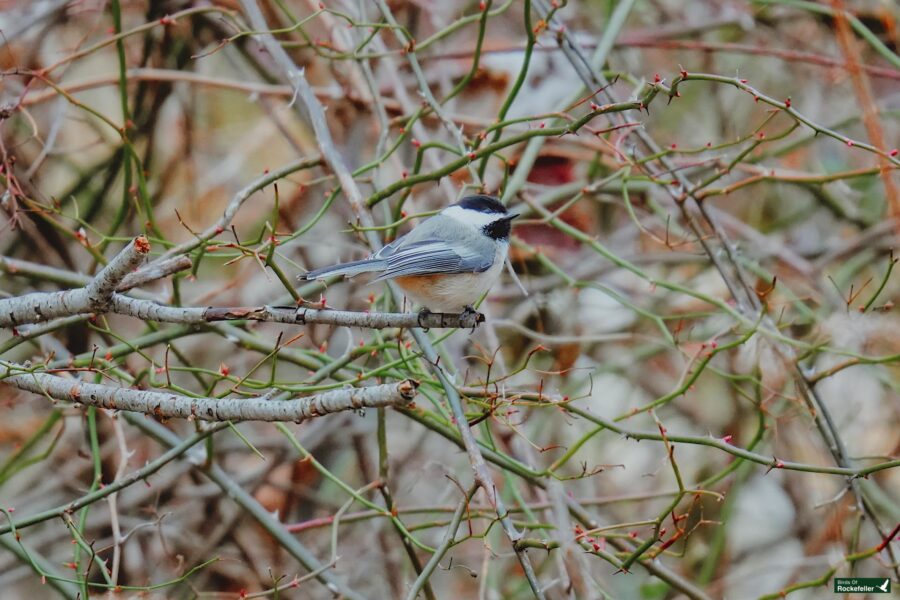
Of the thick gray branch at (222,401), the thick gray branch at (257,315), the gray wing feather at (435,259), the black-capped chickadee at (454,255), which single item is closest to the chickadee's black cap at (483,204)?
the black-capped chickadee at (454,255)

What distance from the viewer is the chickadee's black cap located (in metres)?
2.75

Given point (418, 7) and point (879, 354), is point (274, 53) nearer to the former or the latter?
point (418, 7)

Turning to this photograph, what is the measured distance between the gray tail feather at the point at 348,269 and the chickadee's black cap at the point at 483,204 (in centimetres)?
45

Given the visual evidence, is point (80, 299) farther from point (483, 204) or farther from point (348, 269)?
point (483, 204)

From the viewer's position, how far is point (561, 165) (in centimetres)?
423

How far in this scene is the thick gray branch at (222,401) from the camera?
172cm

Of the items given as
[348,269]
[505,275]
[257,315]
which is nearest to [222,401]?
[257,315]

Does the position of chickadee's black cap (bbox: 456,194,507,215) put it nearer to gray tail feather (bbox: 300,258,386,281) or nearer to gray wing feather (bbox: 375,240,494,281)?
gray wing feather (bbox: 375,240,494,281)

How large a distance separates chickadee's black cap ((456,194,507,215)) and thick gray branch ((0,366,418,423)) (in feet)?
3.60

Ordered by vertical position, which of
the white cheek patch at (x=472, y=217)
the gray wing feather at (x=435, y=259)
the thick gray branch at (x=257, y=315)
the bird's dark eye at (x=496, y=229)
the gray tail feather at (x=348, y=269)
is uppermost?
the white cheek patch at (x=472, y=217)

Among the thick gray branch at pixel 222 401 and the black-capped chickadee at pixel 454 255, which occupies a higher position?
the black-capped chickadee at pixel 454 255

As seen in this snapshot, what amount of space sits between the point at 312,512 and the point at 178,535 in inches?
27.3

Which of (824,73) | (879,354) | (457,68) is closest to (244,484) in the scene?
(457,68)

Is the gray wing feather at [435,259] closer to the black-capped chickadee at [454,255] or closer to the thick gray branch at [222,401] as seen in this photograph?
the black-capped chickadee at [454,255]
